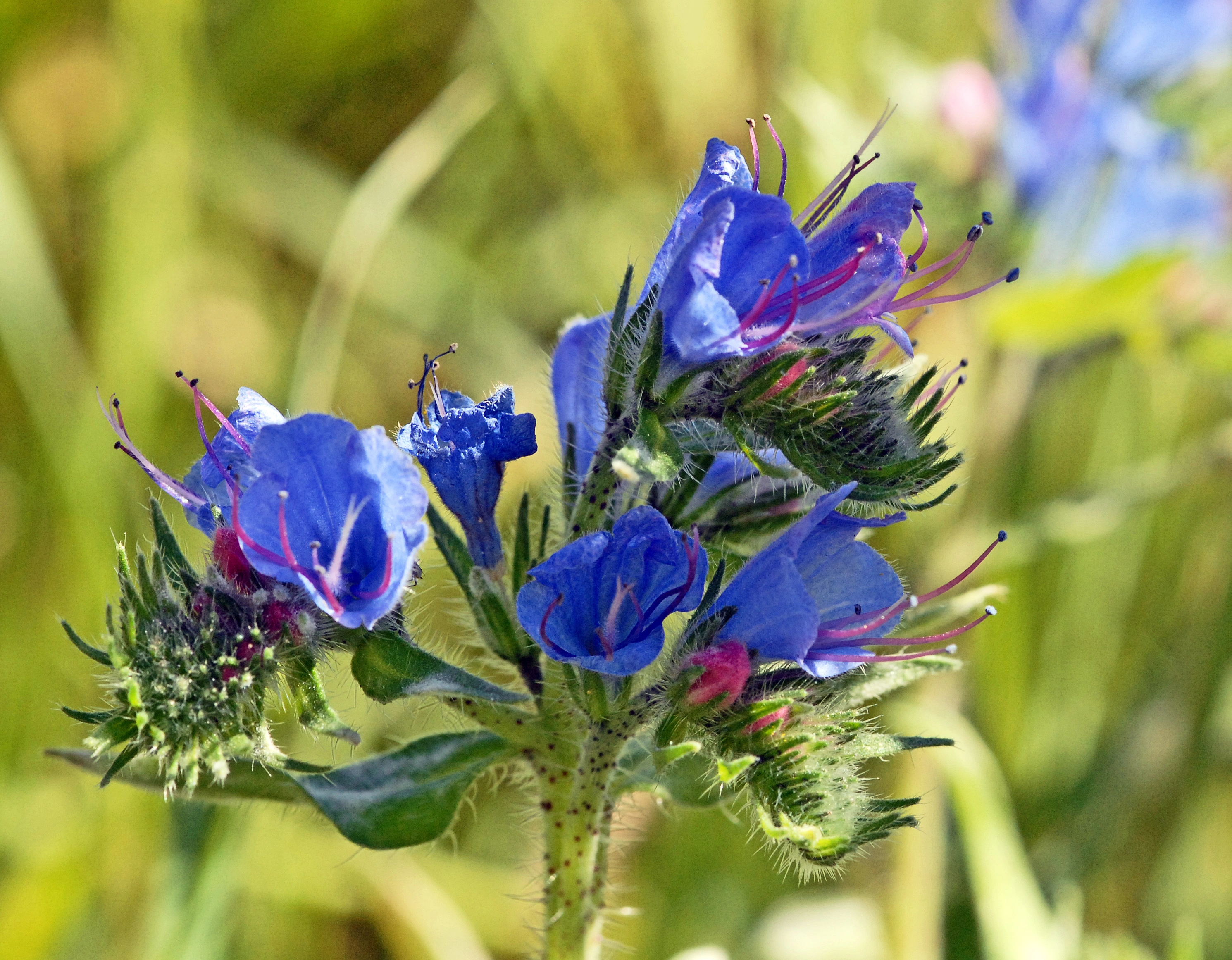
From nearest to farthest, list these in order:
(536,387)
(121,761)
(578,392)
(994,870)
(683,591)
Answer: (121,761)
(683,591)
(578,392)
(994,870)
(536,387)

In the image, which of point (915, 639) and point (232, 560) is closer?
point (232, 560)

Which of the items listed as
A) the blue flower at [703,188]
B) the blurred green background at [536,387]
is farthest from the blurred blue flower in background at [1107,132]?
the blue flower at [703,188]

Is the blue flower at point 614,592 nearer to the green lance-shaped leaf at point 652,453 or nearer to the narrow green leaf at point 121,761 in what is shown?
the green lance-shaped leaf at point 652,453

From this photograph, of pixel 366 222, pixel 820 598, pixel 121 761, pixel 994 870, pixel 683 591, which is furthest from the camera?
pixel 366 222

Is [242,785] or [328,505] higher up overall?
[328,505]

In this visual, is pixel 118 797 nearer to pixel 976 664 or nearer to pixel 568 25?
pixel 976 664

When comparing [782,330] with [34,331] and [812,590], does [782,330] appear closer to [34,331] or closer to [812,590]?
[812,590]

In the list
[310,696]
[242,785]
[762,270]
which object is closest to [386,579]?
[310,696]

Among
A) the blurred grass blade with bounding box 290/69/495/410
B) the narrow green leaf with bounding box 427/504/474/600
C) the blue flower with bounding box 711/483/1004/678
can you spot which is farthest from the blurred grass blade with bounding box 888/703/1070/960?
the blurred grass blade with bounding box 290/69/495/410
